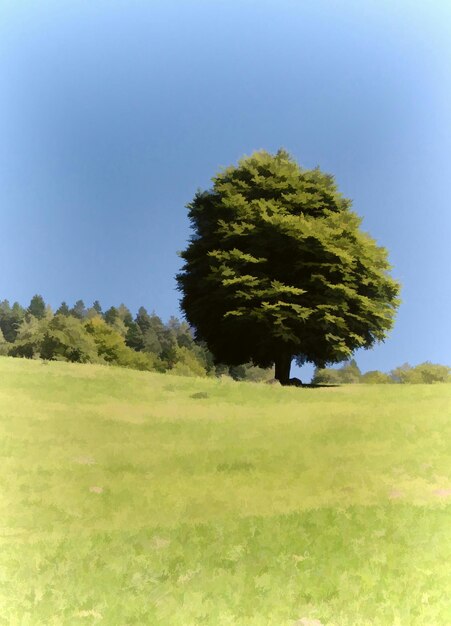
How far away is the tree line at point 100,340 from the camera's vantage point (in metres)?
65.6

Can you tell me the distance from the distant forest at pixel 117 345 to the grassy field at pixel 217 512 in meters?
21.5

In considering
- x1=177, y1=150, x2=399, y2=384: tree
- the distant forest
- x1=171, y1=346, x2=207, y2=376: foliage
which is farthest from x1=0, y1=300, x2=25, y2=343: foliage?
x1=177, y1=150, x2=399, y2=384: tree

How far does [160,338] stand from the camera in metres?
114

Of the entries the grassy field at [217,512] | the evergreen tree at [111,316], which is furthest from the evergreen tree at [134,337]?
the grassy field at [217,512]

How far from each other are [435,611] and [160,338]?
107094 mm

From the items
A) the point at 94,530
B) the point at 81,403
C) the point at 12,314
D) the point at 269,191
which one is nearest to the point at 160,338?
the point at 12,314

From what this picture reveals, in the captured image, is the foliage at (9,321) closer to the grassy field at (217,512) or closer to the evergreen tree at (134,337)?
the evergreen tree at (134,337)

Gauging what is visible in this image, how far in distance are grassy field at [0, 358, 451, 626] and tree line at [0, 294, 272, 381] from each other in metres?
19.0

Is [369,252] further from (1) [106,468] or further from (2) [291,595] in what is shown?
(2) [291,595]

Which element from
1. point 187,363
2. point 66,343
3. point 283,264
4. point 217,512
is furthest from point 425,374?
point 217,512

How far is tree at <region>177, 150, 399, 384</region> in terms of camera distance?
1066 inches

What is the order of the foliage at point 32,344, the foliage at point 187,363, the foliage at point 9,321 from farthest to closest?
1. the foliage at point 9,321
2. the foliage at point 187,363
3. the foliage at point 32,344

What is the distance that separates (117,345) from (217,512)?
69.3 m

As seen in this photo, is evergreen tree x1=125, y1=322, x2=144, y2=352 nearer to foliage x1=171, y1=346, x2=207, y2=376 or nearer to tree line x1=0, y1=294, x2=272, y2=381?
tree line x1=0, y1=294, x2=272, y2=381
